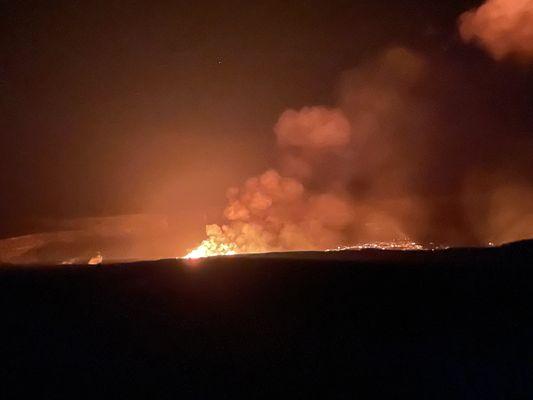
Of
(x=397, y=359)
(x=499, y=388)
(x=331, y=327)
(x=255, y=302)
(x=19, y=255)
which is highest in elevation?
(x=19, y=255)

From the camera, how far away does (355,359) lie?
3.28 m

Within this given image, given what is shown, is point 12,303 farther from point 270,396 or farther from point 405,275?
point 405,275

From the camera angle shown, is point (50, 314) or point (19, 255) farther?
point (19, 255)

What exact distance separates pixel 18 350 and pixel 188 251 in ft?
57.2

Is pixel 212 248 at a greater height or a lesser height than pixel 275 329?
greater

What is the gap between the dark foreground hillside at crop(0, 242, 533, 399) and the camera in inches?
122

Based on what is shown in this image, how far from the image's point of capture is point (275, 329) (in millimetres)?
3594

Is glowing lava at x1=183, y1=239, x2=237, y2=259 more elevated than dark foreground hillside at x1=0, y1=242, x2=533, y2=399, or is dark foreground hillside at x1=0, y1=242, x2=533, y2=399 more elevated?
glowing lava at x1=183, y1=239, x2=237, y2=259

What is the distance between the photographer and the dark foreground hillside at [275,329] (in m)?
3.10

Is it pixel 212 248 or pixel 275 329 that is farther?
pixel 212 248

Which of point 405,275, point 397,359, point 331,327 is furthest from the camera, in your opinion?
point 405,275

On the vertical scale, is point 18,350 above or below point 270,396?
above

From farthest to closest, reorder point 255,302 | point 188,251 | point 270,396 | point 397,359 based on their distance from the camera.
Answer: point 188,251
point 255,302
point 397,359
point 270,396

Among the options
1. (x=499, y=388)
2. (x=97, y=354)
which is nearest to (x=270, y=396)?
(x=97, y=354)
